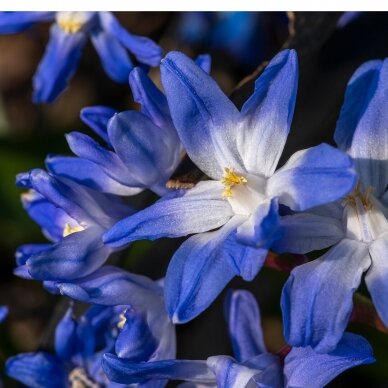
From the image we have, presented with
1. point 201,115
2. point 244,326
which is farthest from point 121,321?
point 201,115

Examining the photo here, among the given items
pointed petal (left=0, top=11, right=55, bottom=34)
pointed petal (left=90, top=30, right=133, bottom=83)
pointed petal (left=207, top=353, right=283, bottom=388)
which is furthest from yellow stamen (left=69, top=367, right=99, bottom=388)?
pointed petal (left=0, top=11, right=55, bottom=34)

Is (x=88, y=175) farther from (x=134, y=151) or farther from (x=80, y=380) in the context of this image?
(x=80, y=380)

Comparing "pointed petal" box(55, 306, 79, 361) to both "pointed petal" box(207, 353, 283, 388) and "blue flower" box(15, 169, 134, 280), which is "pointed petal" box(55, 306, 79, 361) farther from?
"pointed petal" box(207, 353, 283, 388)

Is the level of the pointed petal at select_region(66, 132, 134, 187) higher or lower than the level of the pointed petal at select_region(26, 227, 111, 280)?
higher

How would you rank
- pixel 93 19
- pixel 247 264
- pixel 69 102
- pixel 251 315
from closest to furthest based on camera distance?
pixel 247 264
pixel 251 315
pixel 93 19
pixel 69 102

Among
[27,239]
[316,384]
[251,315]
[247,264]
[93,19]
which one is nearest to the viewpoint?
[247,264]
